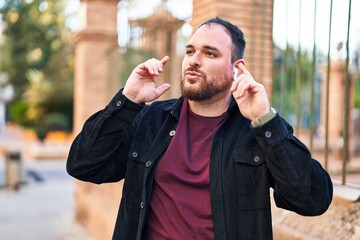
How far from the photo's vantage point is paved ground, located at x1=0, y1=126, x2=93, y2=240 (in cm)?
700

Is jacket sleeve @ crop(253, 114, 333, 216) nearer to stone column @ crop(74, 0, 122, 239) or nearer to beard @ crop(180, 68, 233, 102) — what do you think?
beard @ crop(180, 68, 233, 102)

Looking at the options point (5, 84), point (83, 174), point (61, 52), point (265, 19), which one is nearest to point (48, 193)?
point (265, 19)

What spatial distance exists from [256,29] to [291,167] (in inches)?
93.0

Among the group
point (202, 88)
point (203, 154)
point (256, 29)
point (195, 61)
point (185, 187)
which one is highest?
point (256, 29)

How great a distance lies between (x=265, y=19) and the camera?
12.8ft

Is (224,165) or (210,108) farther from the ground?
(210,108)

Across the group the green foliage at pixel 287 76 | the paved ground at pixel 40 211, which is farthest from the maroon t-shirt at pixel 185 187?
the paved ground at pixel 40 211

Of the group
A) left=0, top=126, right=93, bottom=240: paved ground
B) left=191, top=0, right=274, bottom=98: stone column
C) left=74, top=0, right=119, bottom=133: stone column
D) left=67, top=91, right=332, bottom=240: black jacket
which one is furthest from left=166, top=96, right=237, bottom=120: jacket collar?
left=74, top=0, right=119, bottom=133: stone column

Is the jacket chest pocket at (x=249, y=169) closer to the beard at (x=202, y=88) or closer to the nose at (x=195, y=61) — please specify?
the beard at (x=202, y=88)

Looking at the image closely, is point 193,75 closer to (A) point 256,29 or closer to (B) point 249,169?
(B) point 249,169

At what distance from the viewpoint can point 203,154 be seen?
1.95 metres

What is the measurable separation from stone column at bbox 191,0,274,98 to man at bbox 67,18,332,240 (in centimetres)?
179

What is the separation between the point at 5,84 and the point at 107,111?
31.6 meters

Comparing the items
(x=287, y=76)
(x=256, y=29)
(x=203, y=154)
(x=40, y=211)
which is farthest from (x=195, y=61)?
(x=40, y=211)
